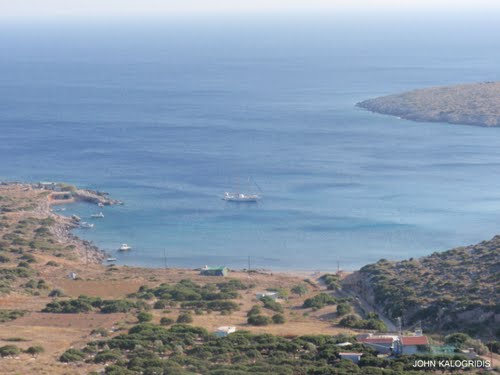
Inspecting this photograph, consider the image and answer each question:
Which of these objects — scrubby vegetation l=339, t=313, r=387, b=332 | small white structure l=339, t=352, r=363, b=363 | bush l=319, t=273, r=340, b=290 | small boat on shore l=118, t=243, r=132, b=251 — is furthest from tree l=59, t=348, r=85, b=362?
small boat on shore l=118, t=243, r=132, b=251

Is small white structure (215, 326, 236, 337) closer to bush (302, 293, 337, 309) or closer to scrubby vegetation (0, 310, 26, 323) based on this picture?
bush (302, 293, 337, 309)

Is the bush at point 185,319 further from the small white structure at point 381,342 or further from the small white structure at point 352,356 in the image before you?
the small white structure at point 352,356

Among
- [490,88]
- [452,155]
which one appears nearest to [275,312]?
[452,155]

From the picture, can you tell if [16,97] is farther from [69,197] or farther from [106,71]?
[69,197]

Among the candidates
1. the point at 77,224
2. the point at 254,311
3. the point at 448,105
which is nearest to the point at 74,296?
the point at 254,311

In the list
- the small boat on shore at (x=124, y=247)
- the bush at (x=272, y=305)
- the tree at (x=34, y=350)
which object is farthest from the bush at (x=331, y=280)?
the tree at (x=34, y=350)

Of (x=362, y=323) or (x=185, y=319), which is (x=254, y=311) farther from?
(x=362, y=323)
